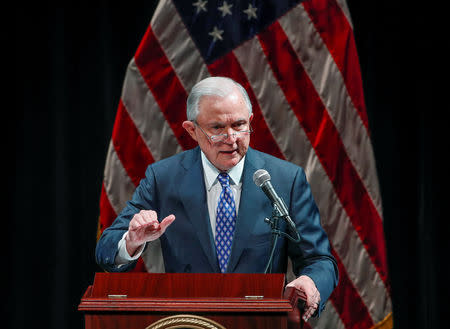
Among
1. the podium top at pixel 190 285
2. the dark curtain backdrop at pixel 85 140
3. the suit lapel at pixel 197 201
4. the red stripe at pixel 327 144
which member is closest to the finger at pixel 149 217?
the podium top at pixel 190 285

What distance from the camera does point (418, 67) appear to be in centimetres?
312

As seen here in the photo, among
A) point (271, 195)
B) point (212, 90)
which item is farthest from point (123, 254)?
point (212, 90)

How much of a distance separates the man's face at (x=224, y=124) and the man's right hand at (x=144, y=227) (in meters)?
0.44

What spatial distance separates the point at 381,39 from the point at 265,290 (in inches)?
75.7

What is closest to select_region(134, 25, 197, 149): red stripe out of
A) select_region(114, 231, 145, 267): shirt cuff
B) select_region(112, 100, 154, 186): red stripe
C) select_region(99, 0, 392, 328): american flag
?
select_region(99, 0, 392, 328): american flag

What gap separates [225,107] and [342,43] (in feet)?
3.59

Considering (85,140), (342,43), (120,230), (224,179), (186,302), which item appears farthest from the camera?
(85,140)

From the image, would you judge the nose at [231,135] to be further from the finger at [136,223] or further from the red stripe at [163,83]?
the red stripe at [163,83]

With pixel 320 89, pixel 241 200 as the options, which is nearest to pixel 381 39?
pixel 320 89

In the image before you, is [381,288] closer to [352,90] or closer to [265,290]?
[352,90]

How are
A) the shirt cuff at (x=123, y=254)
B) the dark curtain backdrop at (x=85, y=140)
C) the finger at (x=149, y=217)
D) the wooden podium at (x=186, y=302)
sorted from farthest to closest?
the dark curtain backdrop at (x=85, y=140)
the shirt cuff at (x=123, y=254)
the finger at (x=149, y=217)
the wooden podium at (x=186, y=302)

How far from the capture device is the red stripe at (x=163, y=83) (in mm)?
3080

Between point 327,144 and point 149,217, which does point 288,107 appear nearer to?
point 327,144

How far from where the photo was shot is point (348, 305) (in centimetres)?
302
